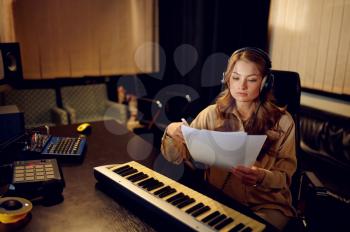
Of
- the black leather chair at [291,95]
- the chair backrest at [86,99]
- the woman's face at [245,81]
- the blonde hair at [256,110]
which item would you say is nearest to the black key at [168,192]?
the blonde hair at [256,110]

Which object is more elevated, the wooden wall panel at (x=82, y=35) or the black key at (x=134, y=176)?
the wooden wall panel at (x=82, y=35)

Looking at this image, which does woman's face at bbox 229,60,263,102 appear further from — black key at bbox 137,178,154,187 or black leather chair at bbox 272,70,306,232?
black key at bbox 137,178,154,187

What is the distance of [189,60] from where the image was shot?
3.11 meters

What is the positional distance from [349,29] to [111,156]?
1.73m

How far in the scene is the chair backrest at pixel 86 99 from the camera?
3350 mm

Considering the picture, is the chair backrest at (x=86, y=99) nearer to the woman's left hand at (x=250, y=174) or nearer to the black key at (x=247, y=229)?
the woman's left hand at (x=250, y=174)

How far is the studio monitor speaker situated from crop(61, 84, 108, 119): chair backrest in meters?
0.97

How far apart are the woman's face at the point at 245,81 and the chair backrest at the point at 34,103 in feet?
7.82

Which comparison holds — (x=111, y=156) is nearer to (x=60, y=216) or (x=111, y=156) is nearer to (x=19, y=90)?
(x=60, y=216)

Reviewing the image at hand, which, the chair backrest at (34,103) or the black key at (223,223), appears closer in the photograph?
the black key at (223,223)

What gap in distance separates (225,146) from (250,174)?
13 cm

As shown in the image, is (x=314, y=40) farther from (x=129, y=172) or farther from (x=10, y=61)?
(x=10, y=61)

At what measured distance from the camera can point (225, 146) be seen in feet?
3.84

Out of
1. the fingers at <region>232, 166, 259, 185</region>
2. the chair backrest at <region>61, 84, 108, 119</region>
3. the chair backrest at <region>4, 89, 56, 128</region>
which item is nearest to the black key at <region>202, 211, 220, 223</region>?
the fingers at <region>232, 166, 259, 185</region>
